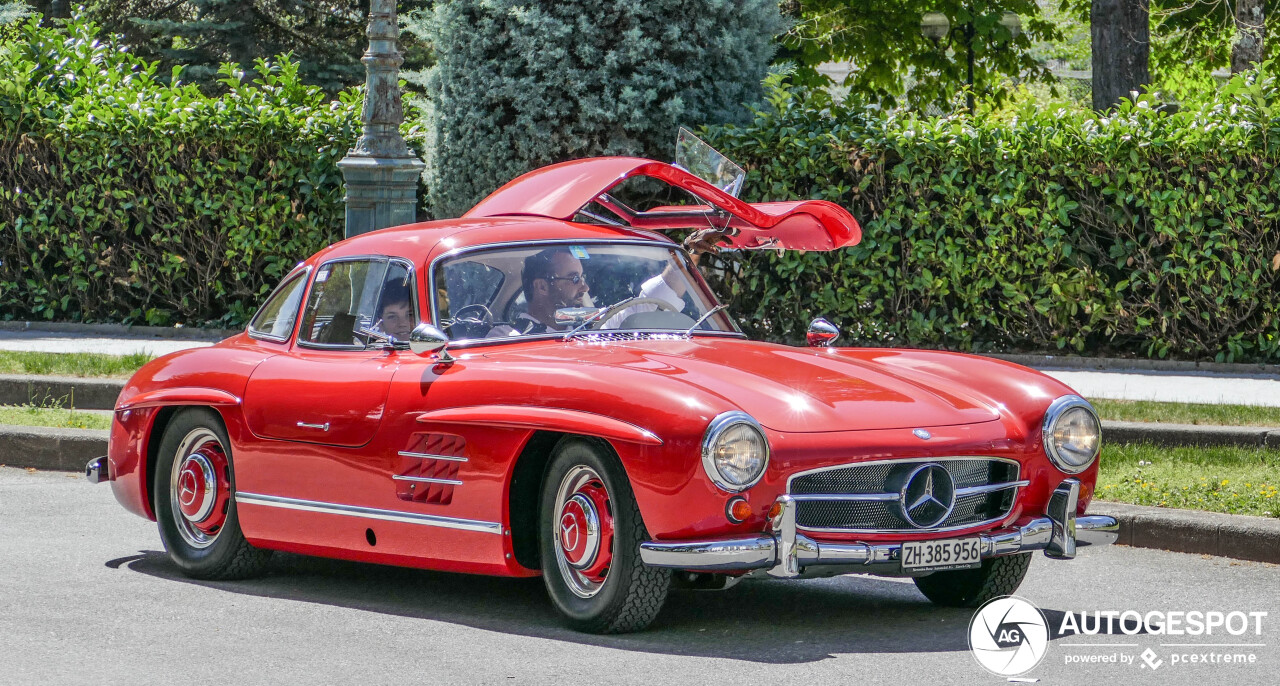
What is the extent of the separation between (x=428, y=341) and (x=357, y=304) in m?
0.92

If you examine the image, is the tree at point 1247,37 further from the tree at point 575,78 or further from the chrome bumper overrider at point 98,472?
the chrome bumper overrider at point 98,472

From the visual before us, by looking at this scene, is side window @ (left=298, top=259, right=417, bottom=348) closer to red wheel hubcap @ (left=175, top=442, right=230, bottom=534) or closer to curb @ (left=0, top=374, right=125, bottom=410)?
red wheel hubcap @ (left=175, top=442, right=230, bottom=534)

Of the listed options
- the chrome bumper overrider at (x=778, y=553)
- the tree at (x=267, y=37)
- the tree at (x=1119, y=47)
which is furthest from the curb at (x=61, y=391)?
the tree at (x=267, y=37)

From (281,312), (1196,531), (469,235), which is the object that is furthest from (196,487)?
(1196,531)

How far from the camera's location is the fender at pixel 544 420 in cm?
554

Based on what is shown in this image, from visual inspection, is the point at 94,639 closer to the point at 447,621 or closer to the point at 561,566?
the point at 447,621

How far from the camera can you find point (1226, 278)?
537 inches

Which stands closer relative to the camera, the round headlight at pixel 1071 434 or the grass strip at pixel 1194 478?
the round headlight at pixel 1071 434

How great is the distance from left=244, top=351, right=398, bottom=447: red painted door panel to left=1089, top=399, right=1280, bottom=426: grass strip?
5.54 metres

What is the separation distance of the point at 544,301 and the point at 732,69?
9244 mm

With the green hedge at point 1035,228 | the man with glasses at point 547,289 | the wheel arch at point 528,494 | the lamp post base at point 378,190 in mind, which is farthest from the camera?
the green hedge at point 1035,228

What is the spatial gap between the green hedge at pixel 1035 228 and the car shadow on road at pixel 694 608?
724 cm

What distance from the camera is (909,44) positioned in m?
26.0

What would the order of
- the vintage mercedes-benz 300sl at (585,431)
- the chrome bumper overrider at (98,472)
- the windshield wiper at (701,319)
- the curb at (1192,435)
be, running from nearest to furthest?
the vintage mercedes-benz 300sl at (585,431) < the windshield wiper at (701,319) < the chrome bumper overrider at (98,472) < the curb at (1192,435)
